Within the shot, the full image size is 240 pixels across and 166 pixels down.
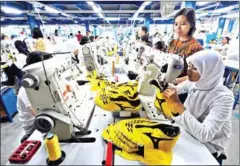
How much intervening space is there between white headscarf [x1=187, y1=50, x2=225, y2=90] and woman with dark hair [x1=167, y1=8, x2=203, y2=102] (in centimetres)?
49

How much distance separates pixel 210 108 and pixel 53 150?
106 cm

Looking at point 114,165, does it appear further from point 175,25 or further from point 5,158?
point 5,158

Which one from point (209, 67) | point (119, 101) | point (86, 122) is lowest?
point (86, 122)

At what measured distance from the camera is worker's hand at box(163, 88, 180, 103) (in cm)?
108

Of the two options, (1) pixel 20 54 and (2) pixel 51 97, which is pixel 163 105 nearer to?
(2) pixel 51 97

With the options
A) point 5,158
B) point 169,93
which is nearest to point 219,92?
point 169,93

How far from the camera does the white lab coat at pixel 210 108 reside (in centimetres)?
100

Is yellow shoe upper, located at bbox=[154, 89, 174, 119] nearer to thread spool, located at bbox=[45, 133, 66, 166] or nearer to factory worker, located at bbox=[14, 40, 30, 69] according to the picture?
thread spool, located at bbox=[45, 133, 66, 166]

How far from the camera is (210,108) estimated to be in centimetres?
111

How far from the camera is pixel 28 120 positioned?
1.50 m

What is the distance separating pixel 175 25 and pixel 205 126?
1.28 m

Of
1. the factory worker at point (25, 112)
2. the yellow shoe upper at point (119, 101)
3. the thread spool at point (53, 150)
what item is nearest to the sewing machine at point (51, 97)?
the thread spool at point (53, 150)

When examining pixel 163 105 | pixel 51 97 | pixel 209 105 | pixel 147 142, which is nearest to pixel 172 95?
pixel 163 105

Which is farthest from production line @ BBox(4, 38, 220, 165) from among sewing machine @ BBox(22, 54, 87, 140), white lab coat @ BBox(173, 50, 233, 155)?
white lab coat @ BBox(173, 50, 233, 155)
